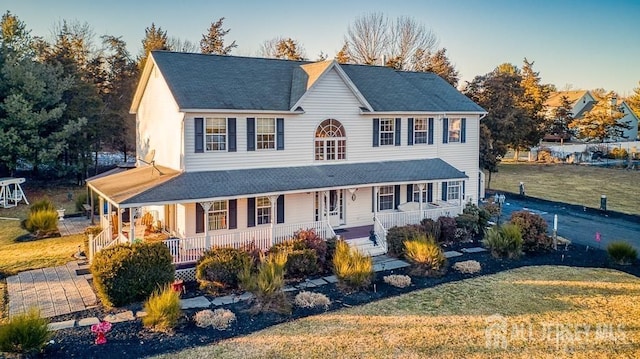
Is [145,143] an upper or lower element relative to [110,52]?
lower

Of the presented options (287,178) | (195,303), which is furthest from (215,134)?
(195,303)

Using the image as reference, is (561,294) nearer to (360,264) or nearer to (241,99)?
(360,264)

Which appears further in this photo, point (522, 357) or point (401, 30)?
point (401, 30)

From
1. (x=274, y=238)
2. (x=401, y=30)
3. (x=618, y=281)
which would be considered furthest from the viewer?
(x=401, y=30)

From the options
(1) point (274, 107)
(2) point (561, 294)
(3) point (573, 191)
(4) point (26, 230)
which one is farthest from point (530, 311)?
(3) point (573, 191)

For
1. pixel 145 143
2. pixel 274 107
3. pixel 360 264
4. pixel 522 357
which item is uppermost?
pixel 274 107

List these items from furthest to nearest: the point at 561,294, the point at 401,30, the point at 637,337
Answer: the point at 401,30 → the point at 561,294 → the point at 637,337

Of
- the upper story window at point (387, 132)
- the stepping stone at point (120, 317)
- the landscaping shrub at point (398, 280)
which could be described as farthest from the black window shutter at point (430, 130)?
the stepping stone at point (120, 317)
